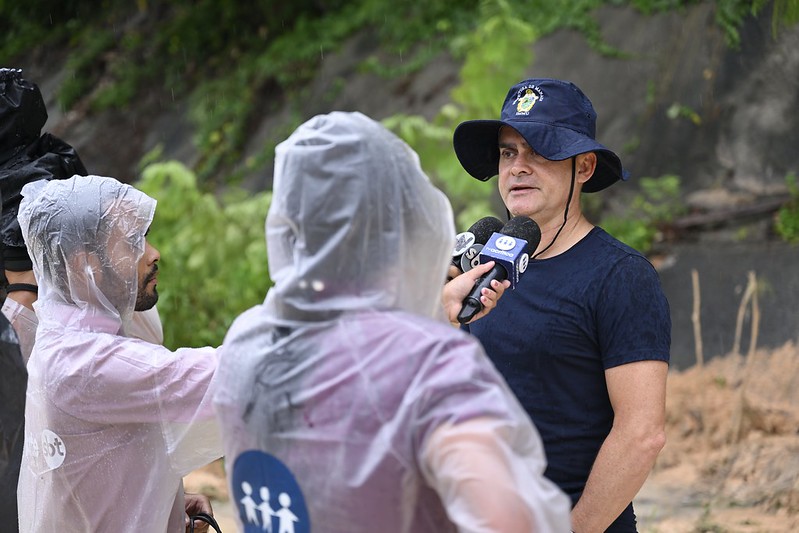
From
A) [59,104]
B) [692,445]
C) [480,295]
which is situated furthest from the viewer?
[59,104]

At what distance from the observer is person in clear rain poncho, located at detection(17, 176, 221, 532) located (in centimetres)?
263

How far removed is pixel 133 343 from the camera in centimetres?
270

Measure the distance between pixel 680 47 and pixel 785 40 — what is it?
1075mm

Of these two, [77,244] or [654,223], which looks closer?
[77,244]

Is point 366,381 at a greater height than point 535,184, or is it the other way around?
point 535,184

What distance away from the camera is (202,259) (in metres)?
8.14

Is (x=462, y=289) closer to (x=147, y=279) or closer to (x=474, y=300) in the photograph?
(x=474, y=300)

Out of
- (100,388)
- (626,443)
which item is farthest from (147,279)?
(626,443)

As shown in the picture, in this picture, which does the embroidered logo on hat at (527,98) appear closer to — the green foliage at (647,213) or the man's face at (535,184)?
the man's face at (535,184)

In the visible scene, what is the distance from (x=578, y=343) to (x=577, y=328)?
0.04m

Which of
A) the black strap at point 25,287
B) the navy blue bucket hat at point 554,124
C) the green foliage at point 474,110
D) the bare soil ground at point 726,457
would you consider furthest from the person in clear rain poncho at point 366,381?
the green foliage at point 474,110

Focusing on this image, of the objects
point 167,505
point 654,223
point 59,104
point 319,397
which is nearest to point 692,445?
point 654,223

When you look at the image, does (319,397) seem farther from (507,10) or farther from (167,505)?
(507,10)

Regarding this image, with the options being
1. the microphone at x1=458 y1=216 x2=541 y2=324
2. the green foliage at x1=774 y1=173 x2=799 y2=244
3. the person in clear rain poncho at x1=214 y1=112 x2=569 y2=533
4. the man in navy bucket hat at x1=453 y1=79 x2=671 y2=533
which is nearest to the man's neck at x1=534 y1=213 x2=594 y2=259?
the man in navy bucket hat at x1=453 y1=79 x2=671 y2=533
